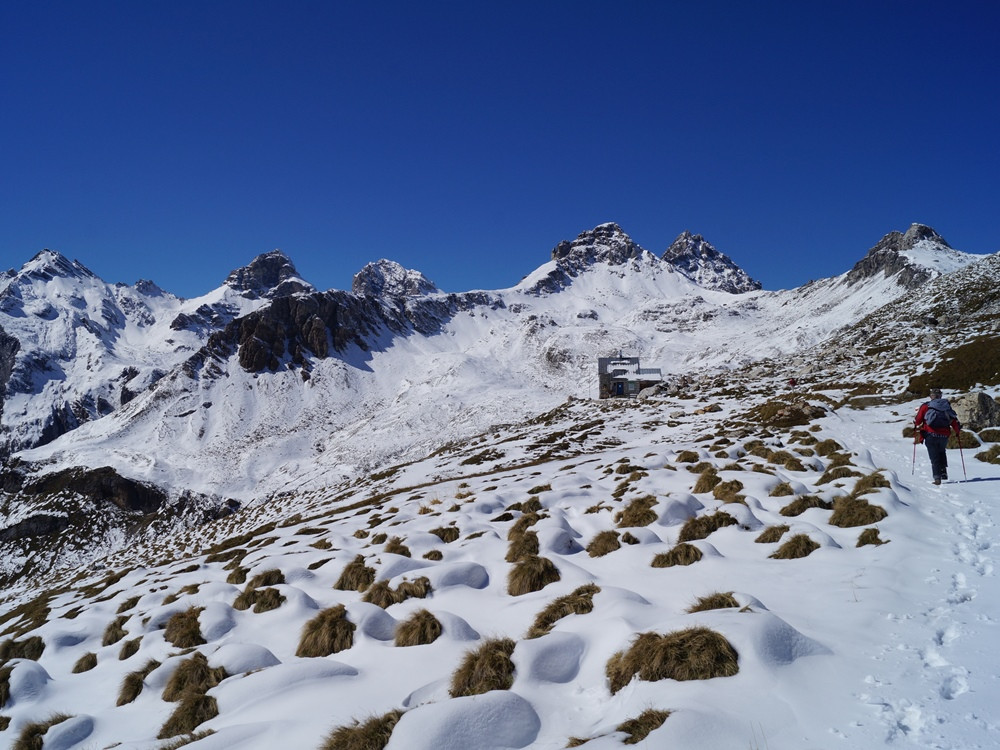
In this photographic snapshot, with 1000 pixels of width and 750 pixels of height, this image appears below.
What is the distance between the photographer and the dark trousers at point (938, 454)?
38.7 ft

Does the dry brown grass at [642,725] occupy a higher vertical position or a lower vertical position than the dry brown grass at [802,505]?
higher

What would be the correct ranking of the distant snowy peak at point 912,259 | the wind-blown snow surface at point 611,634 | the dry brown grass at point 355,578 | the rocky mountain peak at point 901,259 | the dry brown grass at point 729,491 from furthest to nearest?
the distant snowy peak at point 912,259
the rocky mountain peak at point 901,259
the dry brown grass at point 729,491
the dry brown grass at point 355,578
the wind-blown snow surface at point 611,634

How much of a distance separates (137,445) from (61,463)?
10581 mm

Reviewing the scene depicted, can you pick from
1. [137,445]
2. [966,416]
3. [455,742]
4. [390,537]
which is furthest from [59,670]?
[137,445]

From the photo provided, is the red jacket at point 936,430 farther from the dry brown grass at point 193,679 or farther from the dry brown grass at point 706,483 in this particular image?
the dry brown grass at point 193,679

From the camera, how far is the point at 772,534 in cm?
902

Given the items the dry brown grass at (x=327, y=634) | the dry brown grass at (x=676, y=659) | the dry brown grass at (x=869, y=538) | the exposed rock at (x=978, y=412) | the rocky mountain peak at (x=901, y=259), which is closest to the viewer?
the dry brown grass at (x=676, y=659)

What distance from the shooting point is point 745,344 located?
364 ft

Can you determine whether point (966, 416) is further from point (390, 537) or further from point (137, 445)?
point (137, 445)

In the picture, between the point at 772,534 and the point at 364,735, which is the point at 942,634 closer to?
the point at 772,534

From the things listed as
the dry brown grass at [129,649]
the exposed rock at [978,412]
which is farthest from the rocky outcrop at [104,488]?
the exposed rock at [978,412]

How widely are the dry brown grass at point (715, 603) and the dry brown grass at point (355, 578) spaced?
21.1 feet

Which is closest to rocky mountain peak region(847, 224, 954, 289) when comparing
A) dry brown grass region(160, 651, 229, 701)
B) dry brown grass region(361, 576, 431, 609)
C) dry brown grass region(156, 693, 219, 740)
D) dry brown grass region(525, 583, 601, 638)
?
dry brown grass region(525, 583, 601, 638)

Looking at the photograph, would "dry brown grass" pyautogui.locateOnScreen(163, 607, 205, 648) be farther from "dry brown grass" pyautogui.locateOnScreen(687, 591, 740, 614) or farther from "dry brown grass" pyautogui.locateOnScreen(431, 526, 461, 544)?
"dry brown grass" pyautogui.locateOnScreen(687, 591, 740, 614)
